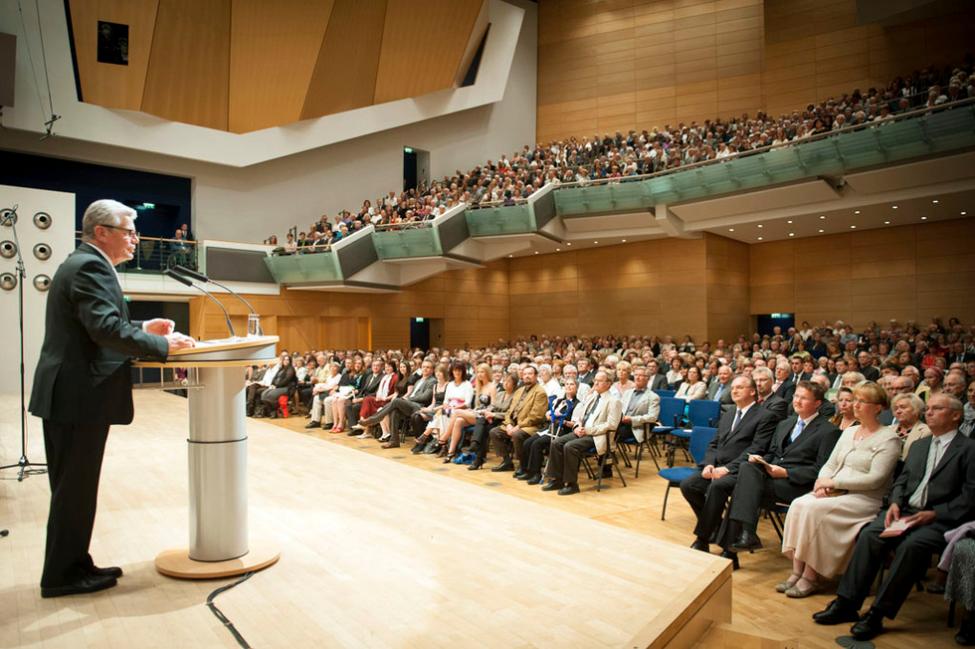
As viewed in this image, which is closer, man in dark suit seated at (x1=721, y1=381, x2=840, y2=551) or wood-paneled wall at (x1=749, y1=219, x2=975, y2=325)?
man in dark suit seated at (x1=721, y1=381, x2=840, y2=551)

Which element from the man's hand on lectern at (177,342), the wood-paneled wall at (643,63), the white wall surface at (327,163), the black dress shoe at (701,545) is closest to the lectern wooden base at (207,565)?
the man's hand on lectern at (177,342)

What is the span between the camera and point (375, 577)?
→ 2.48m

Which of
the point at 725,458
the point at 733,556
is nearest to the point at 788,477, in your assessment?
the point at 725,458

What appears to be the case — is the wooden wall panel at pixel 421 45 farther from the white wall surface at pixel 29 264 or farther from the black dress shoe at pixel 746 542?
the black dress shoe at pixel 746 542

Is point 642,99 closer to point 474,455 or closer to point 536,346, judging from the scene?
point 536,346

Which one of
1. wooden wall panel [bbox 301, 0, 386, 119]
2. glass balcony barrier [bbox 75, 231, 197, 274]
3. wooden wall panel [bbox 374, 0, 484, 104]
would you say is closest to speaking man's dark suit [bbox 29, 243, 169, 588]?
glass balcony barrier [bbox 75, 231, 197, 274]

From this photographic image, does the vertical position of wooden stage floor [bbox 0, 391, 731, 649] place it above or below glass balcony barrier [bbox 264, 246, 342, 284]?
below

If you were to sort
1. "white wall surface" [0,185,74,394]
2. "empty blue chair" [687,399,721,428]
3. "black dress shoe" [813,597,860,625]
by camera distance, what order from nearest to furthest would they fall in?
"black dress shoe" [813,597,860,625], "empty blue chair" [687,399,721,428], "white wall surface" [0,185,74,394]

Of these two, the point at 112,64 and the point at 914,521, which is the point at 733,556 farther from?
the point at 112,64

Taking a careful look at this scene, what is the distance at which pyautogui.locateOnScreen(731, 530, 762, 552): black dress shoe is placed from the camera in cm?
372

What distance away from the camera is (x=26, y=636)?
191cm

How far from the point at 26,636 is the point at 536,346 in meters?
14.1

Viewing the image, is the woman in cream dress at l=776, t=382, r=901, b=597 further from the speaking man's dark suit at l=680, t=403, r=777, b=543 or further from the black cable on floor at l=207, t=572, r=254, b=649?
the black cable on floor at l=207, t=572, r=254, b=649

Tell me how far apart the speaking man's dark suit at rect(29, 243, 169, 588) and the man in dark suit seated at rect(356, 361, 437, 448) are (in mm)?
5561
